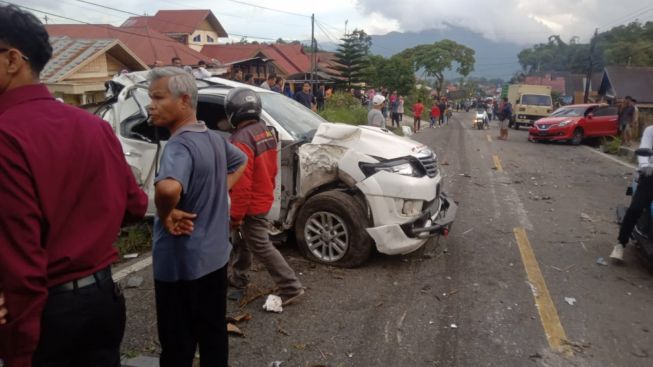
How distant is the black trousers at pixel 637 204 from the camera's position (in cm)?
488

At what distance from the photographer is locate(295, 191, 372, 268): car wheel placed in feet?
15.7

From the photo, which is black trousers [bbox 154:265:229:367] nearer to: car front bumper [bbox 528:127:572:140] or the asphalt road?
the asphalt road

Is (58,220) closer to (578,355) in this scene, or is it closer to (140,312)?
(140,312)

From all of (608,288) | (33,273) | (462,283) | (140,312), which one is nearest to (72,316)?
(33,273)

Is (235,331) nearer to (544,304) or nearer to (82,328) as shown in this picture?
(82,328)

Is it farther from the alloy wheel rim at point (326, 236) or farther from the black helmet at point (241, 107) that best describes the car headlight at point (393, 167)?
the black helmet at point (241, 107)

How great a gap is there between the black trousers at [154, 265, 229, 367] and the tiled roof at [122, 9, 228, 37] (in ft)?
177

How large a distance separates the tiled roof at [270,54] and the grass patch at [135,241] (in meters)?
35.7

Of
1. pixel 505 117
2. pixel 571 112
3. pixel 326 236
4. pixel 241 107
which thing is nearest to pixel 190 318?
pixel 241 107

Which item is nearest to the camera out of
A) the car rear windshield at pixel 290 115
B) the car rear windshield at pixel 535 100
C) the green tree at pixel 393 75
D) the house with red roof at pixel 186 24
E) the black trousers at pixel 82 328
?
the black trousers at pixel 82 328

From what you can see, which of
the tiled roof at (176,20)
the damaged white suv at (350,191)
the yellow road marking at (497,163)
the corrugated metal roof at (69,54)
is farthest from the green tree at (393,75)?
the damaged white suv at (350,191)

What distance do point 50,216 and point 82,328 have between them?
0.45 metres

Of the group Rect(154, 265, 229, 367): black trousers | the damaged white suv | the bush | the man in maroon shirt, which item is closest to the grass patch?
the damaged white suv

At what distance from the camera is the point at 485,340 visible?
3.62 metres
